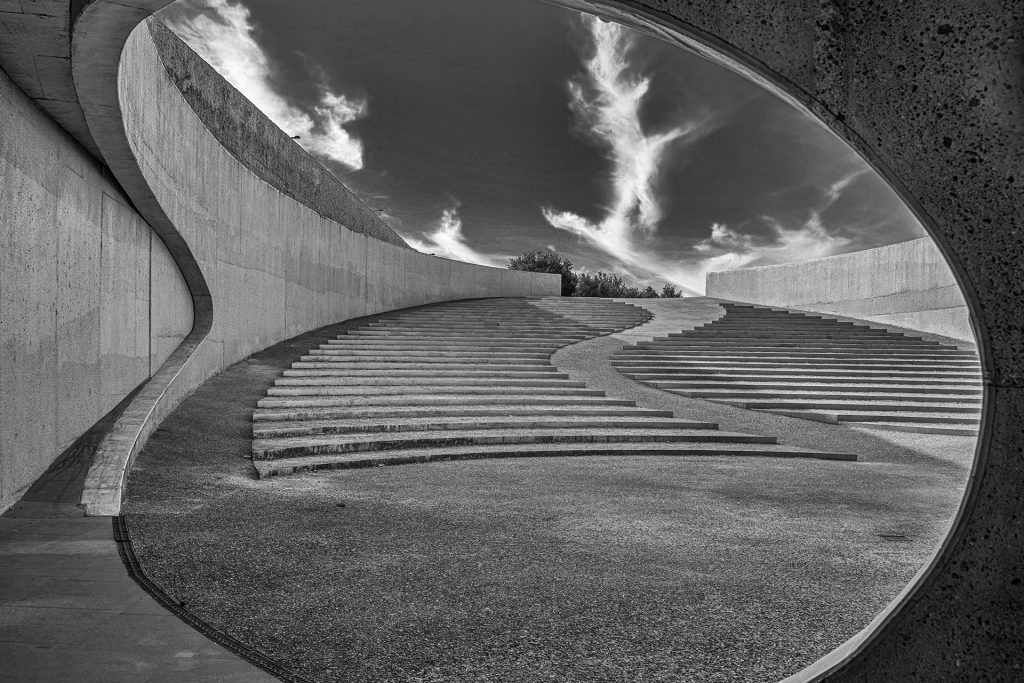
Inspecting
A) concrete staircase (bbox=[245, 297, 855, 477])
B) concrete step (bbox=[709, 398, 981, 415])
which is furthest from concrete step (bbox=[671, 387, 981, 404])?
concrete staircase (bbox=[245, 297, 855, 477])

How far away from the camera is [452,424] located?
7695 mm

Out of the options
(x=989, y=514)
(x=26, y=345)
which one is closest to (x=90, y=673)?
(x=989, y=514)

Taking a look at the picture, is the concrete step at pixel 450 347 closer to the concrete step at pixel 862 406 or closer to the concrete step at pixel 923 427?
the concrete step at pixel 862 406

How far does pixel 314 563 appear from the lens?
11.3 feet

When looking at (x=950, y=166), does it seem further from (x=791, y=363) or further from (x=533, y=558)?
(x=791, y=363)

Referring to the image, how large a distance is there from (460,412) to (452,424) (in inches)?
29.0

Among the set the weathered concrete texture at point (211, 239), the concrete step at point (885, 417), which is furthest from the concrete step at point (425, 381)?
the concrete step at point (885, 417)

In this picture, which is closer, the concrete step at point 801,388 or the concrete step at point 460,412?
the concrete step at point 460,412

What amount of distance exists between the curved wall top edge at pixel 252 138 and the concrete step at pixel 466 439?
5324 mm

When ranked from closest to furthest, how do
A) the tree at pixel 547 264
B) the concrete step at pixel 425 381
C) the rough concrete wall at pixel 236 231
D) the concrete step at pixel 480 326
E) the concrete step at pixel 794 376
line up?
the rough concrete wall at pixel 236 231
the concrete step at pixel 425 381
the concrete step at pixel 794 376
the concrete step at pixel 480 326
the tree at pixel 547 264

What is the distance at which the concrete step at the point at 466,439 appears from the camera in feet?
21.1

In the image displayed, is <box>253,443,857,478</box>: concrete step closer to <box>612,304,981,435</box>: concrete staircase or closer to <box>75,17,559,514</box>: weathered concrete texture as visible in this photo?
<box>75,17,559,514</box>: weathered concrete texture

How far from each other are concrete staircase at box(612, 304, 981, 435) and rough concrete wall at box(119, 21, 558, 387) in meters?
6.02

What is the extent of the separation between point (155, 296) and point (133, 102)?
7.94ft
